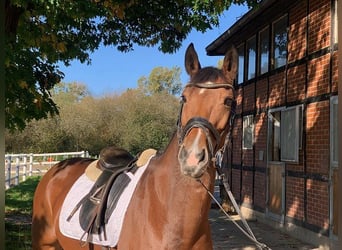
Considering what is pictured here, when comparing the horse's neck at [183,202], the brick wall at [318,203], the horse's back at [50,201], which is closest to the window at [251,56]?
the brick wall at [318,203]

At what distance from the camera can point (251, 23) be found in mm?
10711

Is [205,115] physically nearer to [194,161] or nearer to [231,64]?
[194,161]

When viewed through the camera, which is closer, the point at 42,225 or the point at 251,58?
the point at 42,225

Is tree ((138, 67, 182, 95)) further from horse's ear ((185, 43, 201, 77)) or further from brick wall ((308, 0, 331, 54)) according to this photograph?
horse's ear ((185, 43, 201, 77))

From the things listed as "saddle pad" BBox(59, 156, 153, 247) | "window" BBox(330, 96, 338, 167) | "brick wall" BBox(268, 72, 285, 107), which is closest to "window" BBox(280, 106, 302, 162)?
"brick wall" BBox(268, 72, 285, 107)

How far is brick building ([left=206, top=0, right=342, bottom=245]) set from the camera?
7297 millimetres

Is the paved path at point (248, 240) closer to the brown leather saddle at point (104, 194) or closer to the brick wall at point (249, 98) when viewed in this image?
the brick wall at point (249, 98)

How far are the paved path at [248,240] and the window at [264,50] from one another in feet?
13.6

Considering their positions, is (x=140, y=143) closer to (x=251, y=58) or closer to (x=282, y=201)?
(x=251, y=58)

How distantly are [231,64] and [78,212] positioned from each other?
1.77 metres

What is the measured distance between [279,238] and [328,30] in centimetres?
423

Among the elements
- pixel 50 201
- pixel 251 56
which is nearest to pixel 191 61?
→ pixel 50 201

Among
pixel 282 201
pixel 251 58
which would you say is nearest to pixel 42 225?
pixel 282 201

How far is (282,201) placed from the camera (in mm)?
9109
